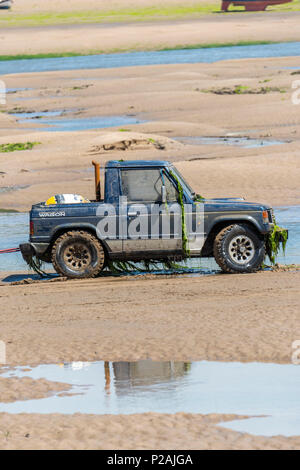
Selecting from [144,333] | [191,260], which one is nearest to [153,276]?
[191,260]

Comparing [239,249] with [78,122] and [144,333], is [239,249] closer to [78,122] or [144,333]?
[144,333]

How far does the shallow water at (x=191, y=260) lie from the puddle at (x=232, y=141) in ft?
33.7

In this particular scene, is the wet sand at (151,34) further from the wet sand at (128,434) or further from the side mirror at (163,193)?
the wet sand at (128,434)

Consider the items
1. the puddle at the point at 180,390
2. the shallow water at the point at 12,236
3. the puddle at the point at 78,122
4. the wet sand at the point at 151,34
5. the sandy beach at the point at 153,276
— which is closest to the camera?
the sandy beach at the point at 153,276

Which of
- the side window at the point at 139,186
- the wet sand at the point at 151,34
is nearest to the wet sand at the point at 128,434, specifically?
the side window at the point at 139,186

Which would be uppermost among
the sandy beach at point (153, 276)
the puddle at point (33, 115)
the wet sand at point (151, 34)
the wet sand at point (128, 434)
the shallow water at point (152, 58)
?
the wet sand at point (151, 34)

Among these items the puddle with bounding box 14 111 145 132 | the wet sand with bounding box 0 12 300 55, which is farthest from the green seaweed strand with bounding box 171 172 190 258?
the wet sand with bounding box 0 12 300 55

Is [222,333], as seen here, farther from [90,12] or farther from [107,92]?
[90,12]

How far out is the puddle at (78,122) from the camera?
133 ft

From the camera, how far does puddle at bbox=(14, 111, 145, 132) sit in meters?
40.7

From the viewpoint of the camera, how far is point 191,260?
59.1 ft

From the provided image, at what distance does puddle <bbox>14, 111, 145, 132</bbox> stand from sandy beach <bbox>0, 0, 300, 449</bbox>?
0.49 meters
